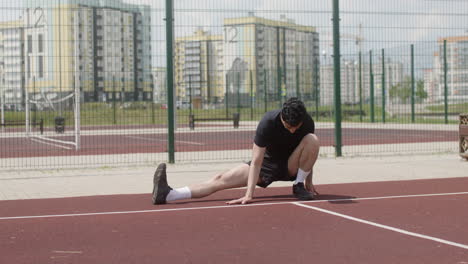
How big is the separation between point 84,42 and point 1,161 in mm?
3263

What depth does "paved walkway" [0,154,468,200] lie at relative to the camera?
9.95 m

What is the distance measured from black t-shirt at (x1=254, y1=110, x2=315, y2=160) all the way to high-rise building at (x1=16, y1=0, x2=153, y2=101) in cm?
616

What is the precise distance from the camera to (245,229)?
6.32 metres

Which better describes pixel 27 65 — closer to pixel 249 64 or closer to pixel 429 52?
pixel 249 64

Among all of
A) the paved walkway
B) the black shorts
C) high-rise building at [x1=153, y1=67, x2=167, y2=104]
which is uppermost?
high-rise building at [x1=153, y1=67, x2=167, y2=104]

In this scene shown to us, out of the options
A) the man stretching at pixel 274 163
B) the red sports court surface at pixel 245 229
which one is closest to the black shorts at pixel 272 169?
the man stretching at pixel 274 163

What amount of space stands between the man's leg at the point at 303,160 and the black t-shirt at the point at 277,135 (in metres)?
0.07

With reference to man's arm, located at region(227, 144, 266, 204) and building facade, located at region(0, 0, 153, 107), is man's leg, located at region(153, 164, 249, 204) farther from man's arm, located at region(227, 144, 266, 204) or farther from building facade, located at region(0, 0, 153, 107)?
building facade, located at region(0, 0, 153, 107)

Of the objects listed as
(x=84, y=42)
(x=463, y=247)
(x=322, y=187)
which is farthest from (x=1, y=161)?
(x=463, y=247)

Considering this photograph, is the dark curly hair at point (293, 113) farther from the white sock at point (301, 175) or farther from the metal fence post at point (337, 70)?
the metal fence post at point (337, 70)

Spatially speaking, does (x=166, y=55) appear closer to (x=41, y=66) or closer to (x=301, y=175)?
(x=41, y=66)

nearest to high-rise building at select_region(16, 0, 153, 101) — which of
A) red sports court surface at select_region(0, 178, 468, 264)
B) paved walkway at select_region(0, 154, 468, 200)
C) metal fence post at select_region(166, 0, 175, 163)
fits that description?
metal fence post at select_region(166, 0, 175, 163)

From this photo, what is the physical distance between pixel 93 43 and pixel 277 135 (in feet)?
25.5

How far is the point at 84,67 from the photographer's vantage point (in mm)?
14312
